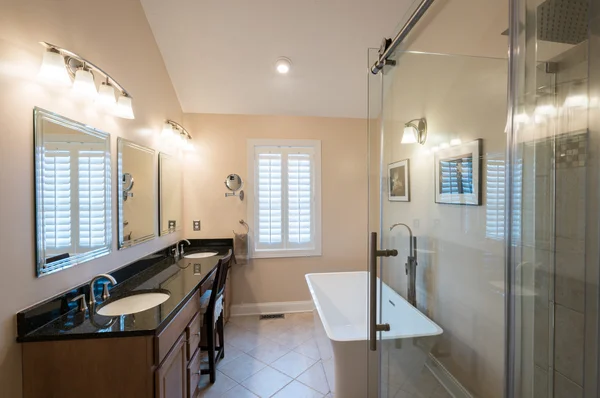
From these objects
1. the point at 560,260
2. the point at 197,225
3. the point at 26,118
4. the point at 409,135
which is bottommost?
the point at 197,225

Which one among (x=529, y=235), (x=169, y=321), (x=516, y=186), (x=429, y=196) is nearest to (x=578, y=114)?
(x=516, y=186)

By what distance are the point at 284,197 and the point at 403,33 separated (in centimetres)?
214

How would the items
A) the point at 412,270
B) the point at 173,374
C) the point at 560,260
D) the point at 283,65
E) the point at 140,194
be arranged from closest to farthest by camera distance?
1. the point at 560,260
2. the point at 173,374
3. the point at 412,270
4. the point at 140,194
5. the point at 283,65

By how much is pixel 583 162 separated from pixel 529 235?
11.5 inches

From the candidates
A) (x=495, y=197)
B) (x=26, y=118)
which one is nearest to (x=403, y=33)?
(x=495, y=197)

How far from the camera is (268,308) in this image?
3184mm

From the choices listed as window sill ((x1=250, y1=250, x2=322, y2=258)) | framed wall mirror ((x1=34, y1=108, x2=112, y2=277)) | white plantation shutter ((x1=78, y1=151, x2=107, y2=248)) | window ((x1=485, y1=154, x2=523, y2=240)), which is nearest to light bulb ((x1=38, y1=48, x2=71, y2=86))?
framed wall mirror ((x1=34, y1=108, x2=112, y2=277))

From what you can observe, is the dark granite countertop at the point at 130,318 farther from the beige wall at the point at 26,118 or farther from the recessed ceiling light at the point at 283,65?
the recessed ceiling light at the point at 283,65

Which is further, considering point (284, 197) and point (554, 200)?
point (284, 197)

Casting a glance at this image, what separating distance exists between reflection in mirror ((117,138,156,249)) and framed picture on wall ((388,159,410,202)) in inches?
80.0

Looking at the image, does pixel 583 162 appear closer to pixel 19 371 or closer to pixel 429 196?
pixel 429 196

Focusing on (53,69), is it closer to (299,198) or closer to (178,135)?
(178,135)

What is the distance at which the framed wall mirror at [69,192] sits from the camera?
3.84 ft

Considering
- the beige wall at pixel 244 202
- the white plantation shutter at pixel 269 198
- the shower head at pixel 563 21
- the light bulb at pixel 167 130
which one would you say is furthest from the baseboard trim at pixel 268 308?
the shower head at pixel 563 21
